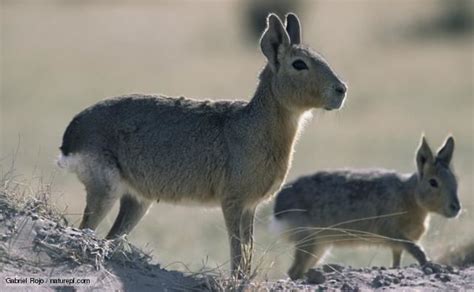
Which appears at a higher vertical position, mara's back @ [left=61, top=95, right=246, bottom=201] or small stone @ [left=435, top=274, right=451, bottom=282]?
mara's back @ [left=61, top=95, right=246, bottom=201]

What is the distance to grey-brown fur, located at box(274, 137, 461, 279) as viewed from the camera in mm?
11883

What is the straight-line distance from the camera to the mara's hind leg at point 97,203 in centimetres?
912

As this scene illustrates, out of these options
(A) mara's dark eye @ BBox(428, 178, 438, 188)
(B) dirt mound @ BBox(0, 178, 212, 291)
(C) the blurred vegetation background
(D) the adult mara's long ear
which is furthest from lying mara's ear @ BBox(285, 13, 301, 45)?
(A) mara's dark eye @ BBox(428, 178, 438, 188)

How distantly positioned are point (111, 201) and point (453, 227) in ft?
17.8

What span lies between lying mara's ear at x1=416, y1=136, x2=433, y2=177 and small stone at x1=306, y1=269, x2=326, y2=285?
12.1 ft

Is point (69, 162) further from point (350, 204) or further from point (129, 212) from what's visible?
point (350, 204)

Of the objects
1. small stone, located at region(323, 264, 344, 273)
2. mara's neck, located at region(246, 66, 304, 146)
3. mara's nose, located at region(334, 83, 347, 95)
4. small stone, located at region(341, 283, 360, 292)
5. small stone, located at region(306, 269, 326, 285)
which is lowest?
small stone, located at region(341, 283, 360, 292)

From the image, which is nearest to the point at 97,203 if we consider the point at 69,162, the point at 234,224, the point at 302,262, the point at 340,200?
the point at 69,162

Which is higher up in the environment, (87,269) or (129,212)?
(129,212)

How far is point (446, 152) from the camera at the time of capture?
11.8 meters

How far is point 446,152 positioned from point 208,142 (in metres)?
3.68

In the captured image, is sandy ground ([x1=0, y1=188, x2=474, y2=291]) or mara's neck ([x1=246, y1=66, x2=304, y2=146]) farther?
mara's neck ([x1=246, y1=66, x2=304, y2=146])

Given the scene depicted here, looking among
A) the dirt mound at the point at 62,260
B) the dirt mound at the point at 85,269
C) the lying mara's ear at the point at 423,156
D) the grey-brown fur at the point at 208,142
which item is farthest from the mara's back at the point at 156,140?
the lying mara's ear at the point at 423,156

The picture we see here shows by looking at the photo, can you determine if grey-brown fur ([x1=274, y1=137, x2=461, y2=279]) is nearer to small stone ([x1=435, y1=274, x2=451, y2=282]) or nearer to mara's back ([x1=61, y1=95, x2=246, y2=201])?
mara's back ([x1=61, y1=95, x2=246, y2=201])
